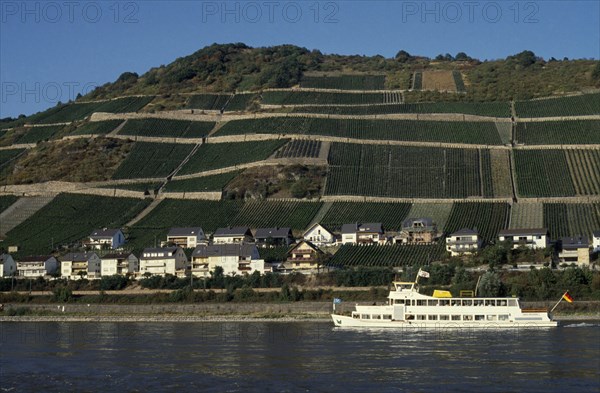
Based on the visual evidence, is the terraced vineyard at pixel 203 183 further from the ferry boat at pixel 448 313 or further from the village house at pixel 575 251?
the ferry boat at pixel 448 313

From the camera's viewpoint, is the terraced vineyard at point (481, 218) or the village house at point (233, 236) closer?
the terraced vineyard at point (481, 218)

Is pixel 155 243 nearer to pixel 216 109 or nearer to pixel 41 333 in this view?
pixel 41 333

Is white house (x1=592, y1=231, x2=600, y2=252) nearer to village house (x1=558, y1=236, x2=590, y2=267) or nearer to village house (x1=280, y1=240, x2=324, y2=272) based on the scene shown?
village house (x1=558, y1=236, x2=590, y2=267)

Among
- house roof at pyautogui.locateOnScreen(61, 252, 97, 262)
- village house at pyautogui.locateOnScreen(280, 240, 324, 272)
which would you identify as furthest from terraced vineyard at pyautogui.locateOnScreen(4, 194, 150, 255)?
Answer: village house at pyautogui.locateOnScreen(280, 240, 324, 272)

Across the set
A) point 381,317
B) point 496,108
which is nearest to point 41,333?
point 381,317

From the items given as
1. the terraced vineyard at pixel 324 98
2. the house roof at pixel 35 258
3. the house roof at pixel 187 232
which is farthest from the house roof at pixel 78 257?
the terraced vineyard at pixel 324 98

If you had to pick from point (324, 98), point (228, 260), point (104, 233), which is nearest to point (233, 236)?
point (228, 260)

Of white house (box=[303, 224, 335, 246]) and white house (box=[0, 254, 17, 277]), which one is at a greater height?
white house (box=[303, 224, 335, 246])
